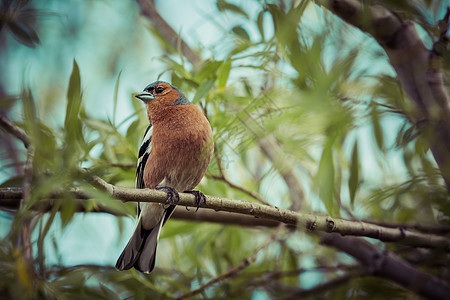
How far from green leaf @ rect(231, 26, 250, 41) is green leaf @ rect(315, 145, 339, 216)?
2.53 ft

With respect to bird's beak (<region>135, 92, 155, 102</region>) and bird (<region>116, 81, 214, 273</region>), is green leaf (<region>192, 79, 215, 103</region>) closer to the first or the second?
bird (<region>116, 81, 214, 273</region>)

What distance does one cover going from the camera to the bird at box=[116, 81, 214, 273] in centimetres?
218

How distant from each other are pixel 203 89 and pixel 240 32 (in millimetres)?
377

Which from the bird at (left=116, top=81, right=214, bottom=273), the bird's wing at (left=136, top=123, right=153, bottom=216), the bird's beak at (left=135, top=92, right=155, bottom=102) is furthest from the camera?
the bird's wing at (left=136, top=123, right=153, bottom=216)

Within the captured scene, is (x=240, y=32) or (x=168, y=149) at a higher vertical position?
(x=240, y=32)

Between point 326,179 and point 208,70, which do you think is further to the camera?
point 208,70

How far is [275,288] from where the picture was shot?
3033 millimetres

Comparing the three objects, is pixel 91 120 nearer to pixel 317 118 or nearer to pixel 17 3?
pixel 17 3

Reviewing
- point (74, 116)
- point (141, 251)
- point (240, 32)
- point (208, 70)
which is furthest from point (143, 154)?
point (74, 116)

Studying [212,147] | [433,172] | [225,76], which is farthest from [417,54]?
[212,147]

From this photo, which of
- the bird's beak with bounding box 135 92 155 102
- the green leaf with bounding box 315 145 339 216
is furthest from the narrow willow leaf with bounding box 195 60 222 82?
the green leaf with bounding box 315 145 339 216

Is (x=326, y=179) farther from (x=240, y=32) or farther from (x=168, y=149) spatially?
(x=168, y=149)

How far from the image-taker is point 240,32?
204 cm

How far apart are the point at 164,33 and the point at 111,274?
1.96m
